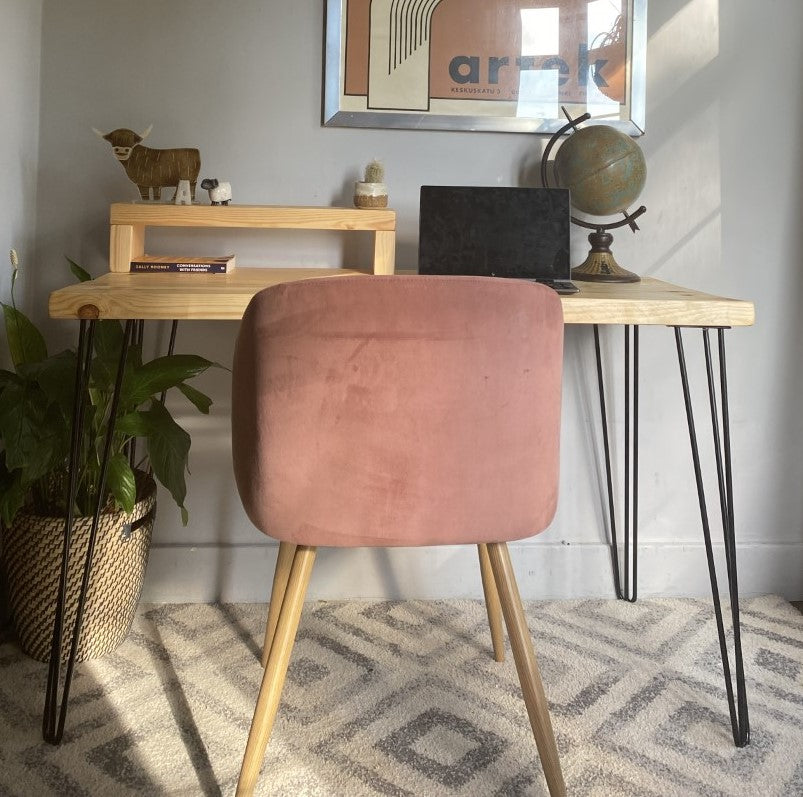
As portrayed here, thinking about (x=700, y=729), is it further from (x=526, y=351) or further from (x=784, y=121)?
(x=784, y=121)

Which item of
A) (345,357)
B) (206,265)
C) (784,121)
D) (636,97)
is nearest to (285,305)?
(345,357)

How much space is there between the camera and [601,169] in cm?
187

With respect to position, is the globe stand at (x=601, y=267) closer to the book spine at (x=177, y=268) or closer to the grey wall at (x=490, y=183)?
the grey wall at (x=490, y=183)

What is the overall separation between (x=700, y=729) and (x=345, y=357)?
3.31 feet

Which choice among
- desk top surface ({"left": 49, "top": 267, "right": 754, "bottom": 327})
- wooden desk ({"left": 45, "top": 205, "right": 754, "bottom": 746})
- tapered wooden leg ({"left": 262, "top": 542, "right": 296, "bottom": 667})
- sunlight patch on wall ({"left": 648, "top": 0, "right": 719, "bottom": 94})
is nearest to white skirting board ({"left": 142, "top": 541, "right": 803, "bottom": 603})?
wooden desk ({"left": 45, "top": 205, "right": 754, "bottom": 746})

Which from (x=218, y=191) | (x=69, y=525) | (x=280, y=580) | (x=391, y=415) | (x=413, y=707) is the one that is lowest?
(x=413, y=707)

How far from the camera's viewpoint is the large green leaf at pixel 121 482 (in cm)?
169

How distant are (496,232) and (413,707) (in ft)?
3.07

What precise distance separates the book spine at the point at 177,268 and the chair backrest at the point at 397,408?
62 centimetres

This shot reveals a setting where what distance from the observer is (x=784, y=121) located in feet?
7.02

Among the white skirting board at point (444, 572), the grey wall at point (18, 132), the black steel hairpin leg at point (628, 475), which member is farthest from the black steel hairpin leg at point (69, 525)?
the black steel hairpin leg at point (628, 475)

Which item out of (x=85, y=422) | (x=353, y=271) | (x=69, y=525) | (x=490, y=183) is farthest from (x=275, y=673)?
(x=490, y=183)

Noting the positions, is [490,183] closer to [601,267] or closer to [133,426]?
[601,267]

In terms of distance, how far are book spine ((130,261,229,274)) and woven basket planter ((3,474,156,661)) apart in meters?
0.47
